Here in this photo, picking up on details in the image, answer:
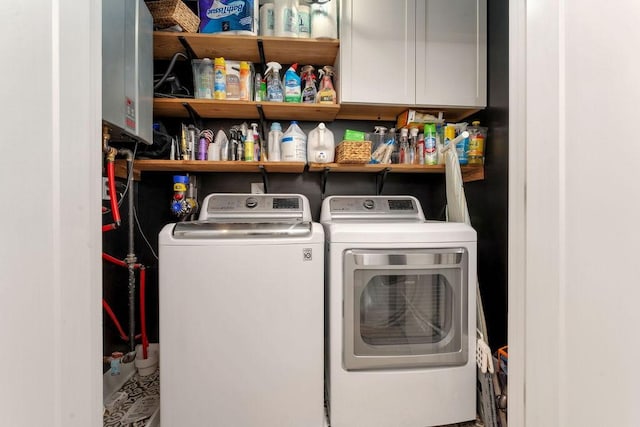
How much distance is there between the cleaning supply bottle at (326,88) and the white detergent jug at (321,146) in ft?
0.52

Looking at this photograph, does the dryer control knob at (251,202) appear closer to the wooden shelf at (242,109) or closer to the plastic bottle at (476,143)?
the wooden shelf at (242,109)

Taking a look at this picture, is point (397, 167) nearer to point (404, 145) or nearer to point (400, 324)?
point (404, 145)

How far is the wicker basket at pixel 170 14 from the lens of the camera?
1557mm

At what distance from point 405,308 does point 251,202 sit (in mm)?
1060

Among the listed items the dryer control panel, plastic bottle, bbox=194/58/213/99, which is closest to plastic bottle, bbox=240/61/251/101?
plastic bottle, bbox=194/58/213/99

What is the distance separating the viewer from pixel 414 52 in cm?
172

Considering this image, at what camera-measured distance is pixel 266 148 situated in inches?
75.9

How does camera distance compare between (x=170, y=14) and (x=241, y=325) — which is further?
(x=170, y=14)

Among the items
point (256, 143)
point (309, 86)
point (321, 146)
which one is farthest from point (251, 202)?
point (309, 86)

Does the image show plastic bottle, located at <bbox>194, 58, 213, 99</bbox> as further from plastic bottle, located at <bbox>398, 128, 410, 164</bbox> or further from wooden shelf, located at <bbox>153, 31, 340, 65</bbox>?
plastic bottle, located at <bbox>398, 128, 410, 164</bbox>

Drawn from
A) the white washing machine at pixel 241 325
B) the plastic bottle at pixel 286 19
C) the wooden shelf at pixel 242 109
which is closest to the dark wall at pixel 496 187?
the wooden shelf at pixel 242 109

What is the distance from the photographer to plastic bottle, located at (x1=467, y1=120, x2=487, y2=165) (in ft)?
5.65
